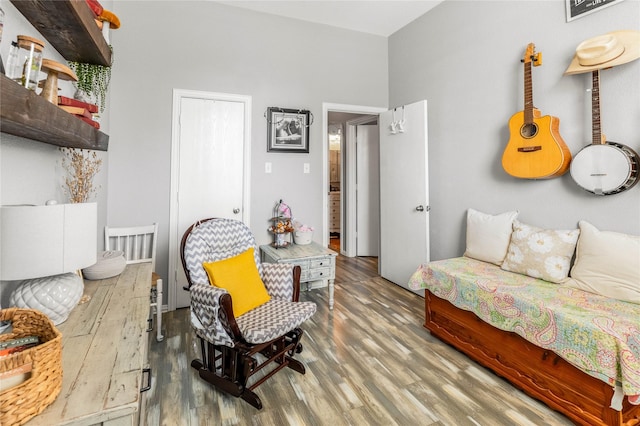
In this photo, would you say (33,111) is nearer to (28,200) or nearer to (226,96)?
(28,200)

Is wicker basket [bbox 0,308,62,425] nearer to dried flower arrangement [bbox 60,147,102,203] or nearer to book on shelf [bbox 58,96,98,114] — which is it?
→ book on shelf [bbox 58,96,98,114]

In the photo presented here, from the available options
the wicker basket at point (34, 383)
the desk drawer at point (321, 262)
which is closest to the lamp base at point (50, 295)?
the wicker basket at point (34, 383)

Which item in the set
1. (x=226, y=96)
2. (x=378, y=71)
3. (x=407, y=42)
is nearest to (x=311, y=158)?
(x=226, y=96)

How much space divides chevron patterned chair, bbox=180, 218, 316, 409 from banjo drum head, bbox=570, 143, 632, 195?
1991mm

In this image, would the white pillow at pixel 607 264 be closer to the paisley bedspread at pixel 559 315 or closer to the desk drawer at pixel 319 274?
the paisley bedspread at pixel 559 315

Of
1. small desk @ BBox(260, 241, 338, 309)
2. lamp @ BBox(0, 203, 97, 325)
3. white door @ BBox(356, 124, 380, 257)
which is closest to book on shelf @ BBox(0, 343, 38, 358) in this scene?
lamp @ BBox(0, 203, 97, 325)

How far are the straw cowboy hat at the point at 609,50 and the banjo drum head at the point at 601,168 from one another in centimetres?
50

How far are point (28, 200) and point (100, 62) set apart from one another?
3.10ft

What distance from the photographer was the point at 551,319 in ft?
5.42

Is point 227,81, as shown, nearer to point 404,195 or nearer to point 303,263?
point 303,263

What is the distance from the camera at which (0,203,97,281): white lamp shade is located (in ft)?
3.09

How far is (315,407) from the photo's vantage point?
1.71 m

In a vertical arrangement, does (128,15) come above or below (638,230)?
above

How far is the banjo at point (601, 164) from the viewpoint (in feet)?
6.15
